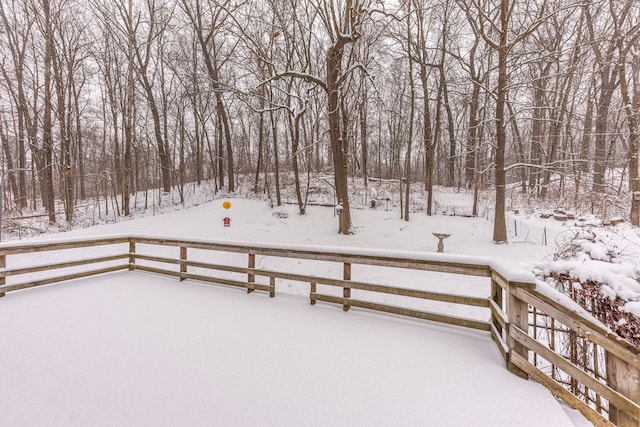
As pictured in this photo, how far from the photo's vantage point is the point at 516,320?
97.4 inches

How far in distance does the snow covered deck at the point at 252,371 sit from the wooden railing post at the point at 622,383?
0.84ft

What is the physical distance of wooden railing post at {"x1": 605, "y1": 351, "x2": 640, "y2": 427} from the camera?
1.60 metres

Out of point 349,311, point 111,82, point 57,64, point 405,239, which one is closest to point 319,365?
point 349,311

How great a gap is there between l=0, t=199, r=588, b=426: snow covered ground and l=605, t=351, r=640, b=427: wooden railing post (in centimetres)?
26

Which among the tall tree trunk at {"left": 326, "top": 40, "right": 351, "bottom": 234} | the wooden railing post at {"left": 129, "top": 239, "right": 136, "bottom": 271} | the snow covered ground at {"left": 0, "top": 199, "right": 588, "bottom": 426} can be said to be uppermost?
the tall tree trunk at {"left": 326, "top": 40, "right": 351, "bottom": 234}

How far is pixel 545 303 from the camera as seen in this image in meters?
2.13

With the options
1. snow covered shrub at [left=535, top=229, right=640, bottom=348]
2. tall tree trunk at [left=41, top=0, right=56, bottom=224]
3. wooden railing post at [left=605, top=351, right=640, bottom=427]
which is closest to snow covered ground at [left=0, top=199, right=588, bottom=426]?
wooden railing post at [left=605, top=351, right=640, bottom=427]

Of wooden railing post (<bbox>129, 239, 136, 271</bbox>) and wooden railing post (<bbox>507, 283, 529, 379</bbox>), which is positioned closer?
wooden railing post (<bbox>507, 283, 529, 379</bbox>)

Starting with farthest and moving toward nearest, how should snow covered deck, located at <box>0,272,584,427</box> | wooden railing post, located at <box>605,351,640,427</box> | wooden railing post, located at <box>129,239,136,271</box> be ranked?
1. wooden railing post, located at <box>129,239,136,271</box>
2. snow covered deck, located at <box>0,272,584,427</box>
3. wooden railing post, located at <box>605,351,640,427</box>

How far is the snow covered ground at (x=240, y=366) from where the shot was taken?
204 centimetres

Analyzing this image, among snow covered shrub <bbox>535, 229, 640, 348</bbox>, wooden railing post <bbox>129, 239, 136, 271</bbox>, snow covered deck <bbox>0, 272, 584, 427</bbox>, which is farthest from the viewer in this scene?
wooden railing post <bbox>129, 239, 136, 271</bbox>

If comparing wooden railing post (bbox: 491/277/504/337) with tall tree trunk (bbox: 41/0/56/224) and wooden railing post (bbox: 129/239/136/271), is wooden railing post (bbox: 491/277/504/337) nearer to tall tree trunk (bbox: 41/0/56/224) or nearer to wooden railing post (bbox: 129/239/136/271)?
wooden railing post (bbox: 129/239/136/271)

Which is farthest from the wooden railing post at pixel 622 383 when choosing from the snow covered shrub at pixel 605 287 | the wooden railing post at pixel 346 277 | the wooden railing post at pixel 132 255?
the wooden railing post at pixel 132 255

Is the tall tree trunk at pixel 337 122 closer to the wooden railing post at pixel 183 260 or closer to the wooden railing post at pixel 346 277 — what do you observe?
the wooden railing post at pixel 183 260
